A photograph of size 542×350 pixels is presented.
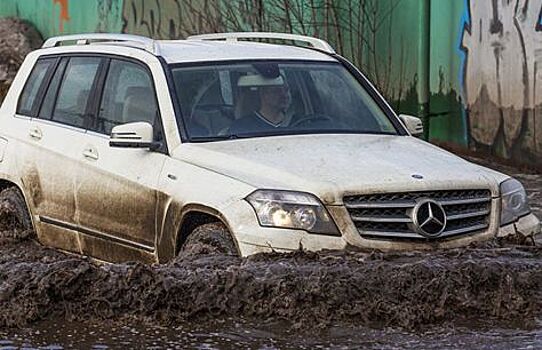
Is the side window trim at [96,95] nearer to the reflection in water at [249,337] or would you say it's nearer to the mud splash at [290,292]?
the mud splash at [290,292]

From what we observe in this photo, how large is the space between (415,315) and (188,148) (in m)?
2.02

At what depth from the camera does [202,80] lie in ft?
26.3

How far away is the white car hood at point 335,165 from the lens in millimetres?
6770

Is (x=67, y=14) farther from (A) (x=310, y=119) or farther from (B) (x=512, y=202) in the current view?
(B) (x=512, y=202)

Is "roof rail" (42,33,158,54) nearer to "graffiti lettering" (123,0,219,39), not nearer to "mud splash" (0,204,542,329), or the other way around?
"mud splash" (0,204,542,329)

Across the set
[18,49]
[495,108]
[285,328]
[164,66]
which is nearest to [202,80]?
[164,66]

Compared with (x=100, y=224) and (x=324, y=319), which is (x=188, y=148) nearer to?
(x=100, y=224)

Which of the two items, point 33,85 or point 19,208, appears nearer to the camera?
point 19,208

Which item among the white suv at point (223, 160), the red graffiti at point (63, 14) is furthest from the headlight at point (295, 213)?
the red graffiti at point (63, 14)

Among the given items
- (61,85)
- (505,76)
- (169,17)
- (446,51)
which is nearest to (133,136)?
(61,85)

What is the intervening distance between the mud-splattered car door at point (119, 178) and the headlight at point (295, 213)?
980 mm

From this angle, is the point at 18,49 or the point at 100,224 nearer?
the point at 100,224

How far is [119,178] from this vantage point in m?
7.77

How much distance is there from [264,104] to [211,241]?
1401 mm
